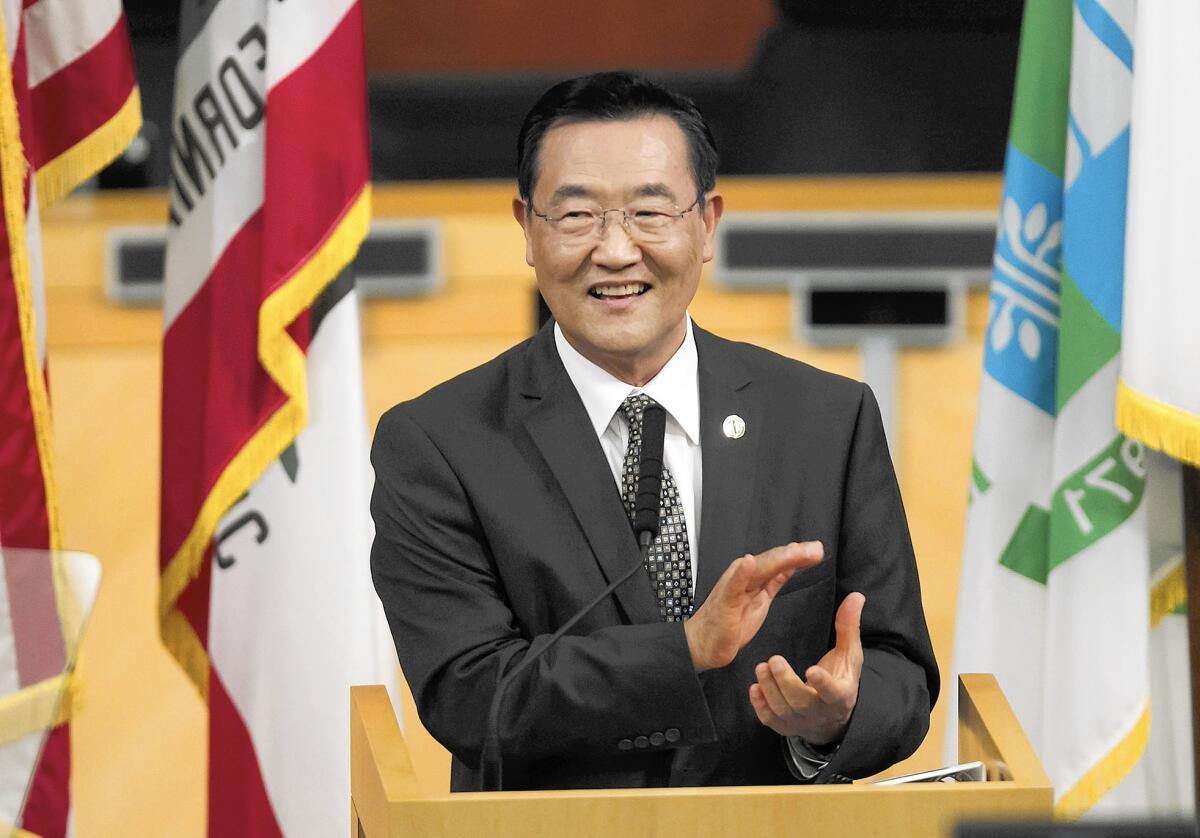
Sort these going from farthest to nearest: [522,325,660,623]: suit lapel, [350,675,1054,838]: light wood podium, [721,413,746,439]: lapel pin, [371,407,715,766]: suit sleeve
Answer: [721,413,746,439]: lapel pin → [522,325,660,623]: suit lapel → [371,407,715,766]: suit sleeve → [350,675,1054,838]: light wood podium

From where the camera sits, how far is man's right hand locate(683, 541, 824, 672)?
69.7 inches

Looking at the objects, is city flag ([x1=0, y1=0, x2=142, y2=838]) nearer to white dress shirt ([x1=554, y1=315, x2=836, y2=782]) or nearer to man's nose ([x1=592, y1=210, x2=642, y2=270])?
white dress shirt ([x1=554, y1=315, x2=836, y2=782])

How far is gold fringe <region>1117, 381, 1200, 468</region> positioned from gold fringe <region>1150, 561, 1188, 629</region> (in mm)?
282

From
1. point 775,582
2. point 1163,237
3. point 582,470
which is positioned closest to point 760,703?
point 775,582

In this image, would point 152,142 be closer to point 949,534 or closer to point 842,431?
point 949,534

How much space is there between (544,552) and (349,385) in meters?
1.30

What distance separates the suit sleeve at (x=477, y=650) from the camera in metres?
1.88

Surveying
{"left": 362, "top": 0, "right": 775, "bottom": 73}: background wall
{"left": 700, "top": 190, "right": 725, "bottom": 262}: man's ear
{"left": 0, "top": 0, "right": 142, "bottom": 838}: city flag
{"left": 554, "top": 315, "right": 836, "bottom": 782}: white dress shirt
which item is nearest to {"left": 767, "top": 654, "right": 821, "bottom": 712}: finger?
{"left": 554, "top": 315, "right": 836, "bottom": 782}: white dress shirt

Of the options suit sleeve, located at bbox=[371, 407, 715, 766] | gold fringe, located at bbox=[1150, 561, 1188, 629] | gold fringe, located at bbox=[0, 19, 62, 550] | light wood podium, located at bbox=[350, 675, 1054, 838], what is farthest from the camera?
gold fringe, located at bbox=[1150, 561, 1188, 629]

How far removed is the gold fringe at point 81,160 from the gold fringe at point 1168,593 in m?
1.97

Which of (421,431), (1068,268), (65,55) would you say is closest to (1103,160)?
(1068,268)

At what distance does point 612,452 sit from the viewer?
6.88 feet

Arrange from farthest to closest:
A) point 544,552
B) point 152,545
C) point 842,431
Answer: point 152,545, point 842,431, point 544,552

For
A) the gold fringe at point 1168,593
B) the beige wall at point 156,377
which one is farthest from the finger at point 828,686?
the beige wall at point 156,377
